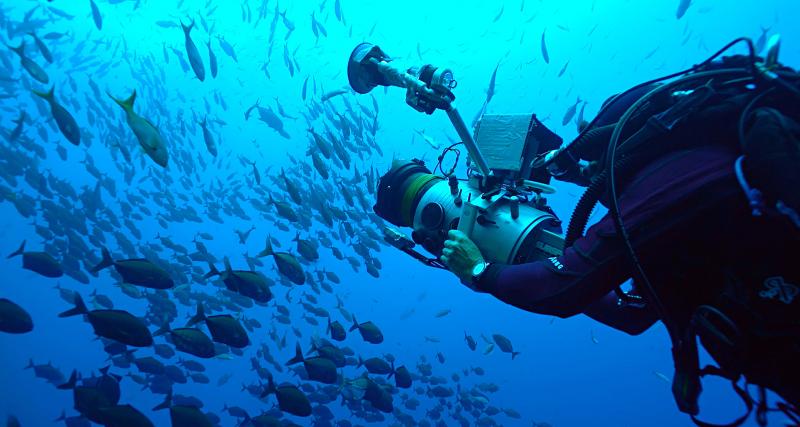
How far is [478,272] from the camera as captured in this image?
2154mm

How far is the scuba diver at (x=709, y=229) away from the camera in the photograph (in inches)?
51.4

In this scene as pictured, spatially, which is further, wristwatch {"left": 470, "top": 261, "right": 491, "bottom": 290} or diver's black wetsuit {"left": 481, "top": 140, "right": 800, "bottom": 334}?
wristwatch {"left": 470, "top": 261, "right": 491, "bottom": 290}

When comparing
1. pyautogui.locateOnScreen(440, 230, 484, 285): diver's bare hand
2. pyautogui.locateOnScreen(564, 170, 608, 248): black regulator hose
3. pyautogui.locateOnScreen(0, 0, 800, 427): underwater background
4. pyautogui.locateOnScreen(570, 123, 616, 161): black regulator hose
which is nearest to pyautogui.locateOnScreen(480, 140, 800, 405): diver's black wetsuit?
pyautogui.locateOnScreen(564, 170, 608, 248): black regulator hose

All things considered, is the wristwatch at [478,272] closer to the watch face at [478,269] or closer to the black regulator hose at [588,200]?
the watch face at [478,269]

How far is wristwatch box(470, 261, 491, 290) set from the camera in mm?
2135

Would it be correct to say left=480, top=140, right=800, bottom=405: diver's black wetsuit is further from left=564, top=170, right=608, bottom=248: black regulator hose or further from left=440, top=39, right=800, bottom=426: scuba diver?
left=564, top=170, right=608, bottom=248: black regulator hose

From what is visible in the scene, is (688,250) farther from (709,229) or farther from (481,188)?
(481,188)

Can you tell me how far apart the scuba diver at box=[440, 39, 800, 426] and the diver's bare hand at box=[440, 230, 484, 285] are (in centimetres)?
36

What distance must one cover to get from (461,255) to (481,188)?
484 millimetres

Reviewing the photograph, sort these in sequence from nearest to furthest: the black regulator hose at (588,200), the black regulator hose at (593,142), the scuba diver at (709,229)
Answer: the scuba diver at (709,229)
the black regulator hose at (588,200)
the black regulator hose at (593,142)

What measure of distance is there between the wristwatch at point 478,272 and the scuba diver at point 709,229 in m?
0.26

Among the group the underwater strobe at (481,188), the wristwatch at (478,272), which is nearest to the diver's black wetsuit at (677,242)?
the wristwatch at (478,272)

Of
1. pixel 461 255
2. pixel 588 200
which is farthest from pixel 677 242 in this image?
pixel 461 255

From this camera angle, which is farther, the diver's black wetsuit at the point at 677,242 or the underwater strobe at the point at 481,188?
the underwater strobe at the point at 481,188
